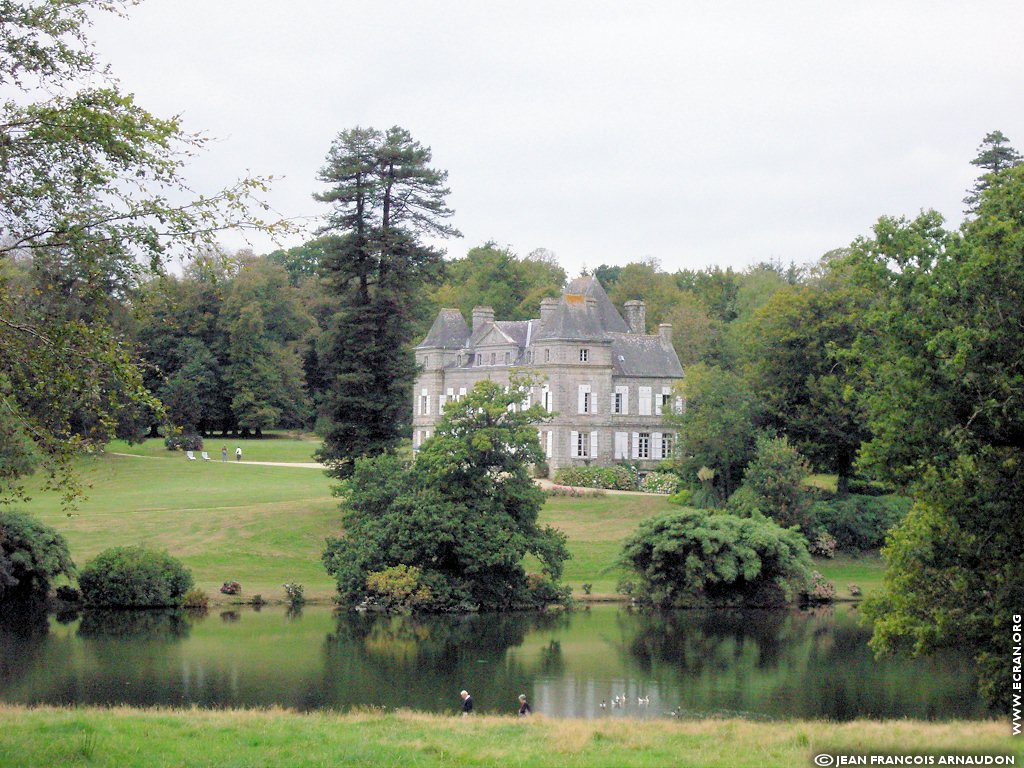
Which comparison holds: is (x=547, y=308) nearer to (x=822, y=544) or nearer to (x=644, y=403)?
(x=644, y=403)

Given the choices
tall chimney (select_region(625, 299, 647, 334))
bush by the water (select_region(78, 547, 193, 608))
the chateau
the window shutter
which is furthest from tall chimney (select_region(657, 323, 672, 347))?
bush by the water (select_region(78, 547, 193, 608))

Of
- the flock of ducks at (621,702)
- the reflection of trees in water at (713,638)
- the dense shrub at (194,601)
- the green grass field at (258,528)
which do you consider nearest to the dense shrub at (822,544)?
the green grass field at (258,528)

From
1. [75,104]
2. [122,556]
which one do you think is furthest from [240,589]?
[75,104]

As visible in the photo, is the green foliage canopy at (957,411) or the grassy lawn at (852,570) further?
the grassy lawn at (852,570)

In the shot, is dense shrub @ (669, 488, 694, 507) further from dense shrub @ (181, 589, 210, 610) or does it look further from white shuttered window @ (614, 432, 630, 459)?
dense shrub @ (181, 589, 210, 610)

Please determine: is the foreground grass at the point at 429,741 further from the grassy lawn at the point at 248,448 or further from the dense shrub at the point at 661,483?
the grassy lawn at the point at 248,448

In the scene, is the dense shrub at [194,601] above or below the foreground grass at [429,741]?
below

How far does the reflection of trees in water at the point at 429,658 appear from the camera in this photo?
19.6 meters

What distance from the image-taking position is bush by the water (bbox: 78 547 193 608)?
1125 inches

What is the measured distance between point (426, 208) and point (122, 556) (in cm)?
1451

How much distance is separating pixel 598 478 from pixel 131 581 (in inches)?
802

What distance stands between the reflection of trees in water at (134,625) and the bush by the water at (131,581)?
0.98ft

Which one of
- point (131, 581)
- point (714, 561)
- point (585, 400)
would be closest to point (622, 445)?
point (585, 400)

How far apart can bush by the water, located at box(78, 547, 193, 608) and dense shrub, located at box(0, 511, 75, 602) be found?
76 centimetres
